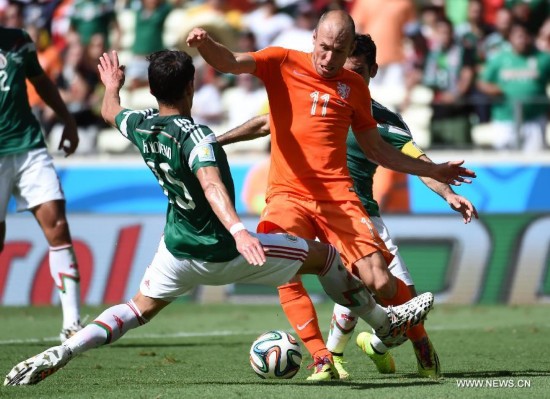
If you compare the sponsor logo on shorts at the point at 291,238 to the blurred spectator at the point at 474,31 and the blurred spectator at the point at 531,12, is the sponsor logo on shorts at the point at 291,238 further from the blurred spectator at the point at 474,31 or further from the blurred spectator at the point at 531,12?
the blurred spectator at the point at 531,12

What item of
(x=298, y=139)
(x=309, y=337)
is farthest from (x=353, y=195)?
(x=309, y=337)

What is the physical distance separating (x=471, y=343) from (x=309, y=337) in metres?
3.40

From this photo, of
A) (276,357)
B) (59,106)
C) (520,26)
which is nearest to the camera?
(276,357)

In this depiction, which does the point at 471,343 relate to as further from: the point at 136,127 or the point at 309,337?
the point at 136,127

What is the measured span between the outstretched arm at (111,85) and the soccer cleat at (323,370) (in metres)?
2.07

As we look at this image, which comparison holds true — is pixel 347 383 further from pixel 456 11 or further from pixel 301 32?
pixel 456 11

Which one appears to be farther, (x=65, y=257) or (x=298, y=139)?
(x=65, y=257)

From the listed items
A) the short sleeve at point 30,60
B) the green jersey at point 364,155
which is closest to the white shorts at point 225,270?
the green jersey at point 364,155

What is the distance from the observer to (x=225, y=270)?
712cm

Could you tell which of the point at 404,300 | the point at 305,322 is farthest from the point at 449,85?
the point at 305,322

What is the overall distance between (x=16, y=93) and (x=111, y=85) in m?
3.05

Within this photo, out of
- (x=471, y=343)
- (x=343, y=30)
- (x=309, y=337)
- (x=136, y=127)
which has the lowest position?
(x=471, y=343)

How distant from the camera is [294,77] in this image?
26.3 ft

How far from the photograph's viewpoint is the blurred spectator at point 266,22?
18.9m
